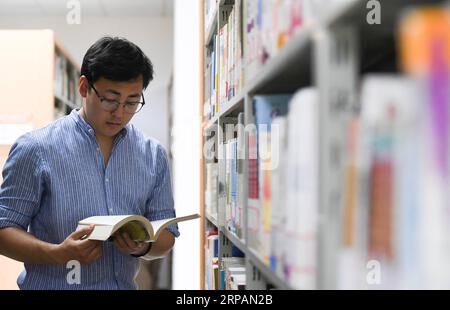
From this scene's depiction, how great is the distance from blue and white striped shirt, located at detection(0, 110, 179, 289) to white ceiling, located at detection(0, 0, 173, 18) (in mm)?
3327

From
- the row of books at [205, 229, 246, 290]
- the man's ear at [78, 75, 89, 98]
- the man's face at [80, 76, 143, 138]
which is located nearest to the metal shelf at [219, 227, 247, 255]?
the row of books at [205, 229, 246, 290]

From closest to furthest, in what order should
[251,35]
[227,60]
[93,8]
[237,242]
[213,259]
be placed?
1. [251,35]
2. [237,242]
3. [227,60]
4. [213,259]
5. [93,8]

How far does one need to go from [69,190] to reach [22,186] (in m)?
0.13

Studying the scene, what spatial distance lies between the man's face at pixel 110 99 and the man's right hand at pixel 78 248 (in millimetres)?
342

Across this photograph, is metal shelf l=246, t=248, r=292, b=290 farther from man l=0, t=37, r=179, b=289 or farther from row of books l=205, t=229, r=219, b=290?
row of books l=205, t=229, r=219, b=290

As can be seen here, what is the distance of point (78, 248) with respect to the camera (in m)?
1.31

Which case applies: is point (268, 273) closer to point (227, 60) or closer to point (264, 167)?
point (264, 167)

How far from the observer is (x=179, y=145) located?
129 inches

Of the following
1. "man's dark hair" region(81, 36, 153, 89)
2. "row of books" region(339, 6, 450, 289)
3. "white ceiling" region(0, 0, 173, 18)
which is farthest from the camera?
"white ceiling" region(0, 0, 173, 18)

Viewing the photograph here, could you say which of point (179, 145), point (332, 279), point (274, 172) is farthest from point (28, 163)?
point (179, 145)

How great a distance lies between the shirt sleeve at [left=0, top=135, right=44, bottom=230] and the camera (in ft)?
4.60

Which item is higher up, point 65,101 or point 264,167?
point 65,101

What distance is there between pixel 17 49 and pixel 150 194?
2138 millimetres

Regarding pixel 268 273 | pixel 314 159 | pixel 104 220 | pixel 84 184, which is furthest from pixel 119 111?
pixel 314 159
